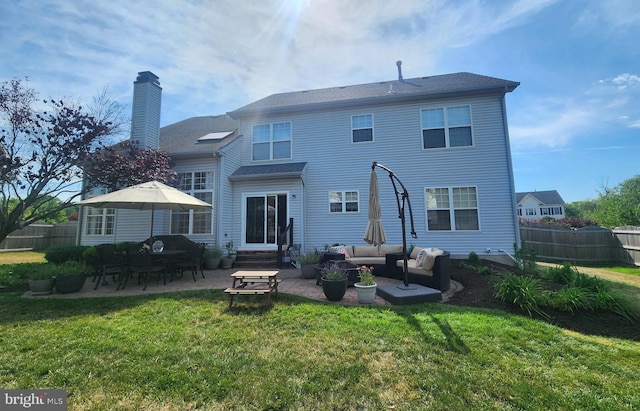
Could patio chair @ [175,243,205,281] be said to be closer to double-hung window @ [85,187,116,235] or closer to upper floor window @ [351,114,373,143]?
double-hung window @ [85,187,116,235]

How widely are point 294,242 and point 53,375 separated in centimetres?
841

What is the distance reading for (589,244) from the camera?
12.5 m

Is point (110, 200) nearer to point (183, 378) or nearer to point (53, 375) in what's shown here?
point (53, 375)

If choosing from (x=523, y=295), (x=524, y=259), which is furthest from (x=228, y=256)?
(x=524, y=259)

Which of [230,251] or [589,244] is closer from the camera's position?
[230,251]

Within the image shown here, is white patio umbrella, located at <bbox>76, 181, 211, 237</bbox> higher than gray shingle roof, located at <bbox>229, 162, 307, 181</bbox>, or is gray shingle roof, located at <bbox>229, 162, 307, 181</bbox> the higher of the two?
gray shingle roof, located at <bbox>229, 162, 307, 181</bbox>

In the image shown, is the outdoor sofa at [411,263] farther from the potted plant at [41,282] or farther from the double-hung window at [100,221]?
the double-hung window at [100,221]

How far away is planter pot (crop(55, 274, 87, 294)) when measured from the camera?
6.10 meters

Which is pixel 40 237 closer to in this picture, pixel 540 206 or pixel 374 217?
pixel 374 217

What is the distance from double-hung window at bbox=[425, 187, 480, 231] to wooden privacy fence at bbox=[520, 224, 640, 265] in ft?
14.2

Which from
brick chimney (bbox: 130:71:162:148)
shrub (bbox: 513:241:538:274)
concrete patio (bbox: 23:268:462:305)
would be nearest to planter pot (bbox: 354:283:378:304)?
concrete patio (bbox: 23:268:462:305)

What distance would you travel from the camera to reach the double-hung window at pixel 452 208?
10.4 m

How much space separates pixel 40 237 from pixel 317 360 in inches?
1016

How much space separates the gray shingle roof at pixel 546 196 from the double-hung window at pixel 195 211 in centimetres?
5278
